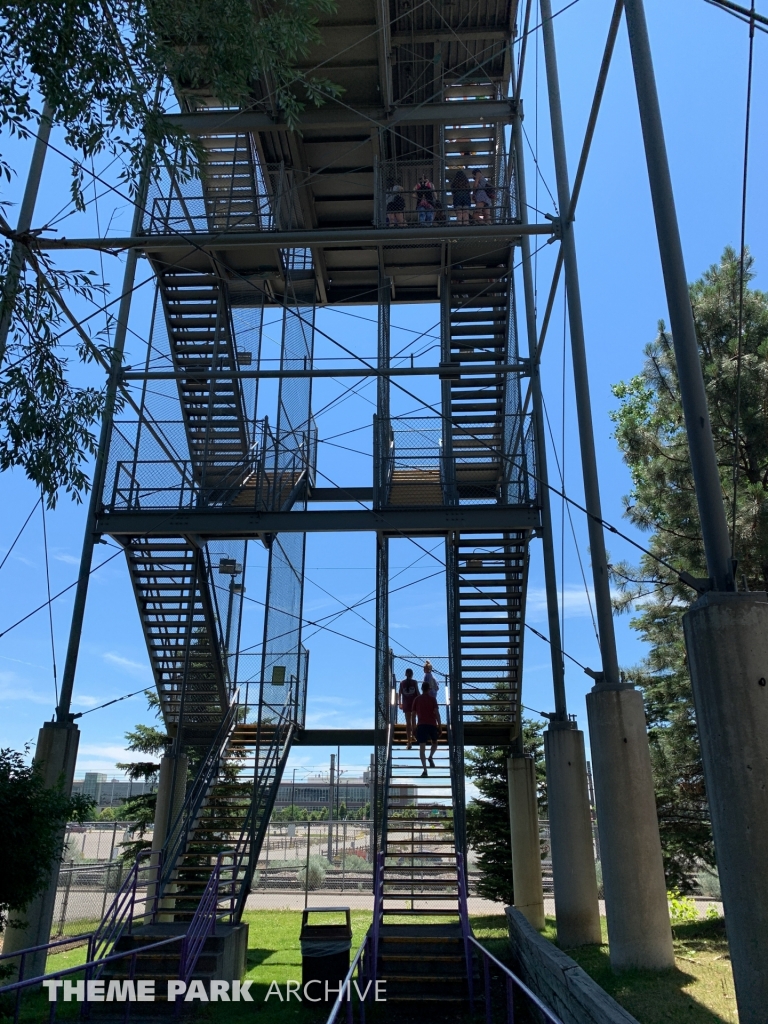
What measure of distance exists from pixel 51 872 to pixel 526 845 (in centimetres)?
824

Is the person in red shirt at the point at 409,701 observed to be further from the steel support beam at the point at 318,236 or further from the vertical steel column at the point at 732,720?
the vertical steel column at the point at 732,720

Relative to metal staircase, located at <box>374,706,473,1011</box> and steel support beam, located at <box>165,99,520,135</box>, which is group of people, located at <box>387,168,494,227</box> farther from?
metal staircase, located at <box>374,706,473,1011</box>

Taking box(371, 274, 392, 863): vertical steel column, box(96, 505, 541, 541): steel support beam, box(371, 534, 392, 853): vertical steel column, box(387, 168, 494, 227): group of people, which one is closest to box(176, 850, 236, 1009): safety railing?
box(371, 274, 392, 863): vertical steel column

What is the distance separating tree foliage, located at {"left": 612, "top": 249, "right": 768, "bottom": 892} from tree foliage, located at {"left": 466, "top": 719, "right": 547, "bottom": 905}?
613 centimetres

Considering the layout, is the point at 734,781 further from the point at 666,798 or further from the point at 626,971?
the point at 666,798

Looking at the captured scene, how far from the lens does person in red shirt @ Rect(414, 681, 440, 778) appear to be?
13469 mm

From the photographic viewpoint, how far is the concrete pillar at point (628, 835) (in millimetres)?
7414

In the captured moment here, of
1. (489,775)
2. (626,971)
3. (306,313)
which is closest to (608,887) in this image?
(626,971)

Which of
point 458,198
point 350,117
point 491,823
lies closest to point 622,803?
point 458,198

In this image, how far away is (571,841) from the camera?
1027 centimetres

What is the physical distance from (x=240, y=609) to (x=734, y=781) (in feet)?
40.5

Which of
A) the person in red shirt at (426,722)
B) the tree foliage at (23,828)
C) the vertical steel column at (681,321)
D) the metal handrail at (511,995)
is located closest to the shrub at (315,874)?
the person in red shirt at (426,722)

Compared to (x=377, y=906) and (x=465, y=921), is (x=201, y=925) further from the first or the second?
(x=465, y=921)

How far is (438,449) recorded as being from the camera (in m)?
14.2
